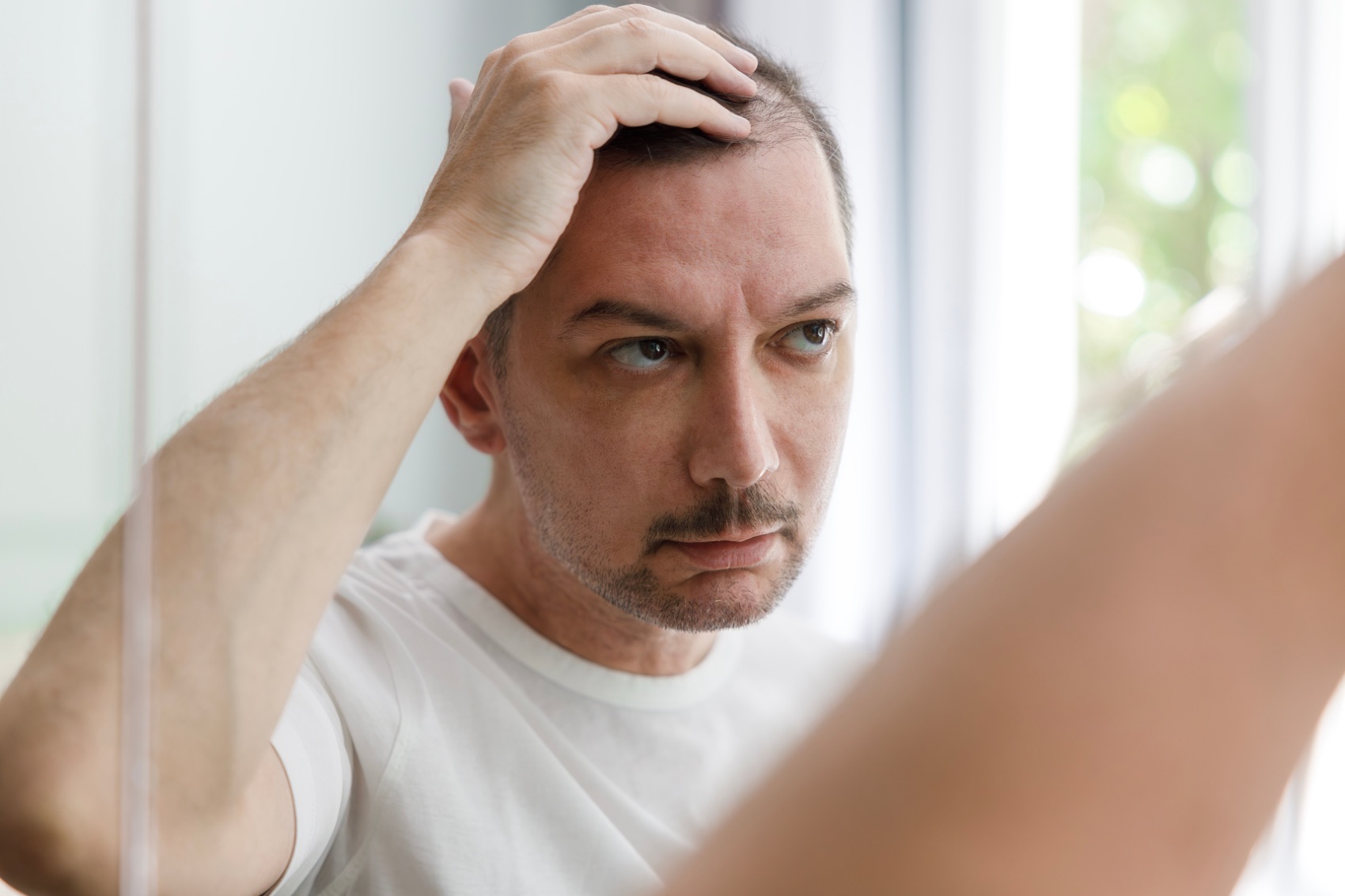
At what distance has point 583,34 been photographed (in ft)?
2.15

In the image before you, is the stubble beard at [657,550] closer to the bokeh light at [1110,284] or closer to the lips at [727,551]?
the lips at [727,551]

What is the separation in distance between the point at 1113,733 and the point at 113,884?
1.42 ft

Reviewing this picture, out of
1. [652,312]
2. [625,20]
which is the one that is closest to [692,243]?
[652,312]

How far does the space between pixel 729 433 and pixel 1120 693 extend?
44cm

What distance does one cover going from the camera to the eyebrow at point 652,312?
663 mm

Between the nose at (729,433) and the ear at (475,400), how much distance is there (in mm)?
216

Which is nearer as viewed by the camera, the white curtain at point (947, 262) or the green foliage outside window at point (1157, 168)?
the green foliage outside window at point (1157, 168)

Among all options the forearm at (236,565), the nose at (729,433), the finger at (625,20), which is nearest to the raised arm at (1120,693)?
the forearm at (236,565)

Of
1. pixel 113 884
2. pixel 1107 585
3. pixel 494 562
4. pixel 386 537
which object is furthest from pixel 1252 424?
pixel 386 537

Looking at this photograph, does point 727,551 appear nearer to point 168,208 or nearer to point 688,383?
point 688,383

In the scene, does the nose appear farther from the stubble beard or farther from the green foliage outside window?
the green foliage outside window

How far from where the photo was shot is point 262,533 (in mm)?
477

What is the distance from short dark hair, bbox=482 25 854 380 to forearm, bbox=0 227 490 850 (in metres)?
0.22

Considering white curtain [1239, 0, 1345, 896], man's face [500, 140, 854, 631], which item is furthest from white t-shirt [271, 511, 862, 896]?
white curtain [1239, 0, 1345, 896]
